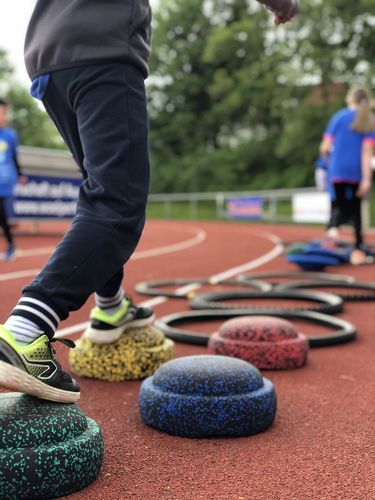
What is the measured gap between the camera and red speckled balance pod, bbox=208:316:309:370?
3.24m

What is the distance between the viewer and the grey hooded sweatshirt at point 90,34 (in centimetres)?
208

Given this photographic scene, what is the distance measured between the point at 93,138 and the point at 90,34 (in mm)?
343

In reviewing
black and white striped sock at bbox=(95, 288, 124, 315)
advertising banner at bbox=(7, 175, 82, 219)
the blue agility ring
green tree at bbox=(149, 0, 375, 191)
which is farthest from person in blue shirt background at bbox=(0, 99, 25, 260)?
green tree at bbox=(149, 0, 375, 191)

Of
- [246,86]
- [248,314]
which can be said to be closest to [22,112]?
[246,86]

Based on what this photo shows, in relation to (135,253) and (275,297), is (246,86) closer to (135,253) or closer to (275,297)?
(135,253)

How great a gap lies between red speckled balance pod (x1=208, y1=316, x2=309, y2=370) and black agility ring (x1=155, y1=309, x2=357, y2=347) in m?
0.34

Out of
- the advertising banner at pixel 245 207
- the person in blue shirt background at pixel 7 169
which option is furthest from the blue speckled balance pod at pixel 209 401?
the advertising banner at pixel 245 207

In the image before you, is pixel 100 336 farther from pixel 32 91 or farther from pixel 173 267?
pixel 173 267

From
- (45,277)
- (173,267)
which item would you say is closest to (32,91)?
(45,277)

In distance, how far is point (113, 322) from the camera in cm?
303

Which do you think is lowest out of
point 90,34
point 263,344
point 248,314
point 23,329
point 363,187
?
point 248,314

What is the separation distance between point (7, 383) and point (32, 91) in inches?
42.6

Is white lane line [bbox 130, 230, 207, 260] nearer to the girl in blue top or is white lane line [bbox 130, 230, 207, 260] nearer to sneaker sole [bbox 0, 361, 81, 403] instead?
the girl in blue top

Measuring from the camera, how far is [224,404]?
2.29m
